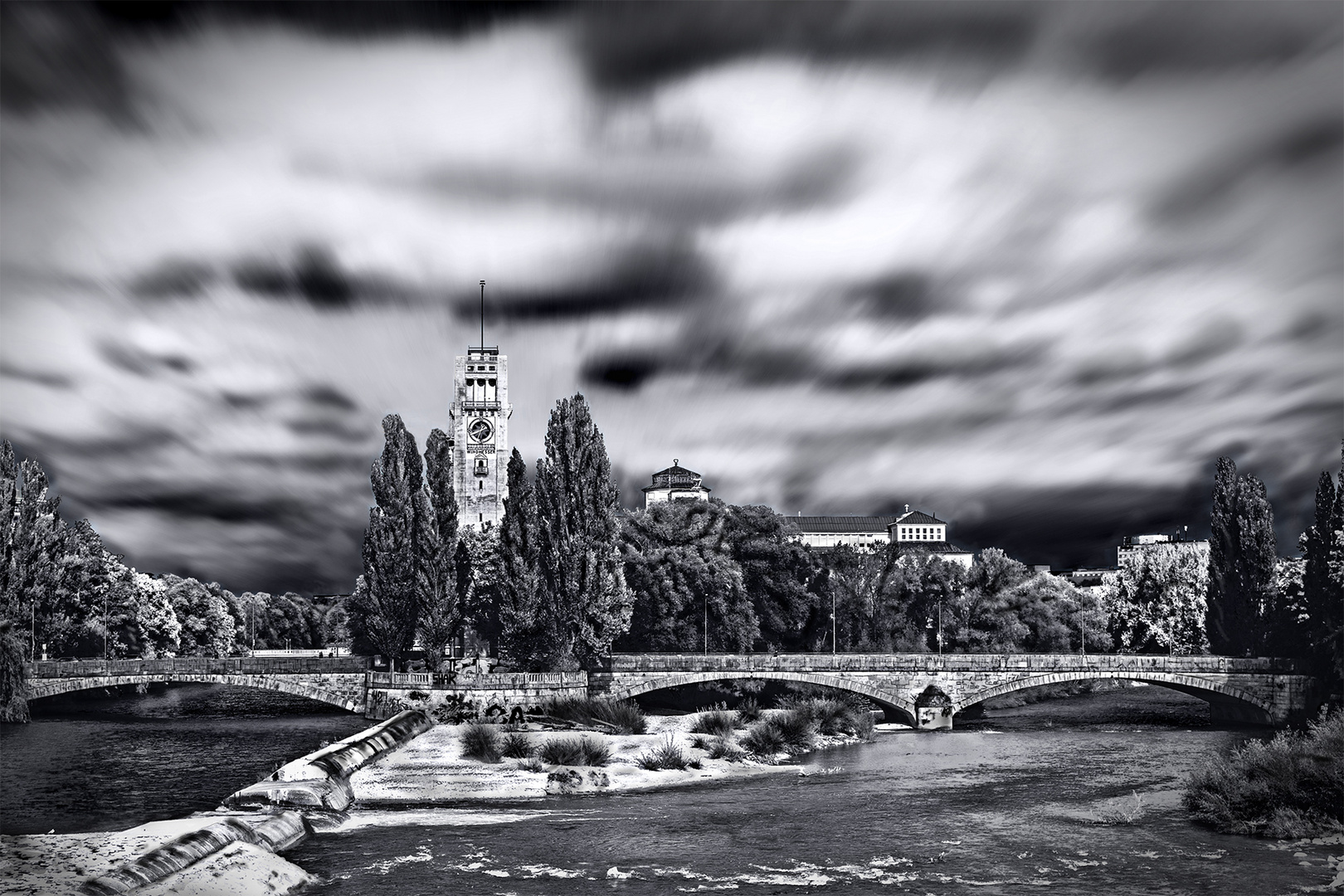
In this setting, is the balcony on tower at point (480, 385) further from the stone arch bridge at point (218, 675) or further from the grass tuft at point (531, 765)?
the grass tuft at point (531, 765)

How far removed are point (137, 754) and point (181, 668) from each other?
13.6 metres

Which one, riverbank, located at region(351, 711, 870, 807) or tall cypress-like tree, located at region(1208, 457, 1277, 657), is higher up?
tall cypress-like tree, located at region(1208, 457, 1277, 657)

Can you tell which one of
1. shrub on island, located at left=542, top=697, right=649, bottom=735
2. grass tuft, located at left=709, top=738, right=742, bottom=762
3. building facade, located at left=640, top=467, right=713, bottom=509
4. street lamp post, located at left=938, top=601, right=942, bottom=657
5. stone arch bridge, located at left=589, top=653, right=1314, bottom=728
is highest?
building facade, located at left=640, top=467, right=713, bottom=509

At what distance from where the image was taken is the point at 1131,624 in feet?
272

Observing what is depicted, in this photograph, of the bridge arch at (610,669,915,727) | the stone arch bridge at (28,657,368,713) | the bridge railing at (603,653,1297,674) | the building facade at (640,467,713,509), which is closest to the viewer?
the bridge railing at (603,653,1297,674)

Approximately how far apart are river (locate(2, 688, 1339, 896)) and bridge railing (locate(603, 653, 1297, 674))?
12959 mm

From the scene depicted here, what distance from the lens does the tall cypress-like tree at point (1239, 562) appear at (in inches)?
2584

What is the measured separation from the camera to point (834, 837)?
27.3 m

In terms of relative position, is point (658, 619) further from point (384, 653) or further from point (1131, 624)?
point (1131, 624)

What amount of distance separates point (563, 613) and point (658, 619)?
43.5 feet

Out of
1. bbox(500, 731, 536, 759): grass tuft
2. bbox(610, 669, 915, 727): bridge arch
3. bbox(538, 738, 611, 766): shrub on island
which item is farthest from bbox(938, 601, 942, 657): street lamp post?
bbox(538, 738, 611, 766): shrub on island

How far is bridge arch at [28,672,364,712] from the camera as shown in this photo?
56844 mm

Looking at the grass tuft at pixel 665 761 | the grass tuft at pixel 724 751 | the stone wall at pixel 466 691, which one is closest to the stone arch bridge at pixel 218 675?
the stone wall at pixel 466 691

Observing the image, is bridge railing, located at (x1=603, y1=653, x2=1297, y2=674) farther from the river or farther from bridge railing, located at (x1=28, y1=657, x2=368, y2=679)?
bridge railing, located at (x1=28, y1=657, x2=368, y2=679)
